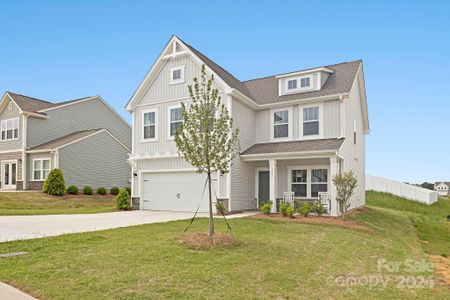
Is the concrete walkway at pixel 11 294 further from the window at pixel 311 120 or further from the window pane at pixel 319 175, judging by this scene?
the window at pixel 311 120

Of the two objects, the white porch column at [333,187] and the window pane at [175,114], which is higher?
the window pane at [175,114]

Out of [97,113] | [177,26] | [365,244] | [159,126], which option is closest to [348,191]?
[365,244]

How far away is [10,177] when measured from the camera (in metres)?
28.8

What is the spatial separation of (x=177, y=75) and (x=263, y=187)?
780 centimetres

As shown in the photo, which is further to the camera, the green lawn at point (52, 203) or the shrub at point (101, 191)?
the shrub at point (101, 191)

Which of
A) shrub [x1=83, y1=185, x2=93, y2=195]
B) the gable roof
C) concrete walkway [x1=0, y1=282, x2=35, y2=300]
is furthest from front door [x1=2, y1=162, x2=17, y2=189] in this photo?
concrete walkway [x1=0, y1=282, x2=35, y2=300]

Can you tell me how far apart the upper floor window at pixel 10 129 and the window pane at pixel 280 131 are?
2181cm

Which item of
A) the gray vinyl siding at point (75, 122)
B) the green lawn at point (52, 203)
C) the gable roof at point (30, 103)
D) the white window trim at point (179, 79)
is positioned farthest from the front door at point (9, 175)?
the white window trim at point (179, 79)

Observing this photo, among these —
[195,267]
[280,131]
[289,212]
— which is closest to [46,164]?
[280,131]

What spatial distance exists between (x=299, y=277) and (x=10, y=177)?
29289 mm

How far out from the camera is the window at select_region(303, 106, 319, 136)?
18094mm

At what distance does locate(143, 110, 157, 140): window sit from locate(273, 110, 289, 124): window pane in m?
6.77

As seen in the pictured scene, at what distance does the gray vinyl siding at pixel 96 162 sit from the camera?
89.6ft

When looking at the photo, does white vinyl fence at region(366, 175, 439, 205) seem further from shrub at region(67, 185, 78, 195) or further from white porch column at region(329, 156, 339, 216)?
shrub at region(67, 185, 78, 195)
